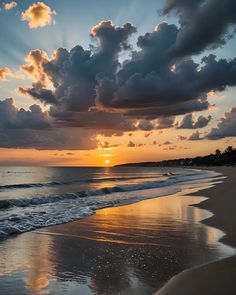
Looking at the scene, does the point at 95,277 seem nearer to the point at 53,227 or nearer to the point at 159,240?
the point at 159,240

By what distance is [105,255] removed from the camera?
8320 mm

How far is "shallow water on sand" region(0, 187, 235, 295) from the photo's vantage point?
20.4 feet

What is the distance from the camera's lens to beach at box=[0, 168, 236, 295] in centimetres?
612

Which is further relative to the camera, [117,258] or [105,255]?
[105,255]

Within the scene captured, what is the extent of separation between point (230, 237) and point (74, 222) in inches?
238

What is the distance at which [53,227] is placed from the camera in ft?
41.2

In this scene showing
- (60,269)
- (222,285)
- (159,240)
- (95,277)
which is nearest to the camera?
(222,285)

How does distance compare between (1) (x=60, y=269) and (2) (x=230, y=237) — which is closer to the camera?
(1) (x=60, y=269)

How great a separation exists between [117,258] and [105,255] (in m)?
0.46

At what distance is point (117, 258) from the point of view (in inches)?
313

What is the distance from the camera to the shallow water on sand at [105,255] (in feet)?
20.4

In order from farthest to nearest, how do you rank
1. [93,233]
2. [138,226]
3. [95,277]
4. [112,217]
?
[112,217] < [138,226] < [93,233] < [95,277]

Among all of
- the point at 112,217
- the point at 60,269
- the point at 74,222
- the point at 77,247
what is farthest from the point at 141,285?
the point at 112,217

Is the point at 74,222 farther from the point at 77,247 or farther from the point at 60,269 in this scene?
the point at 60,269
